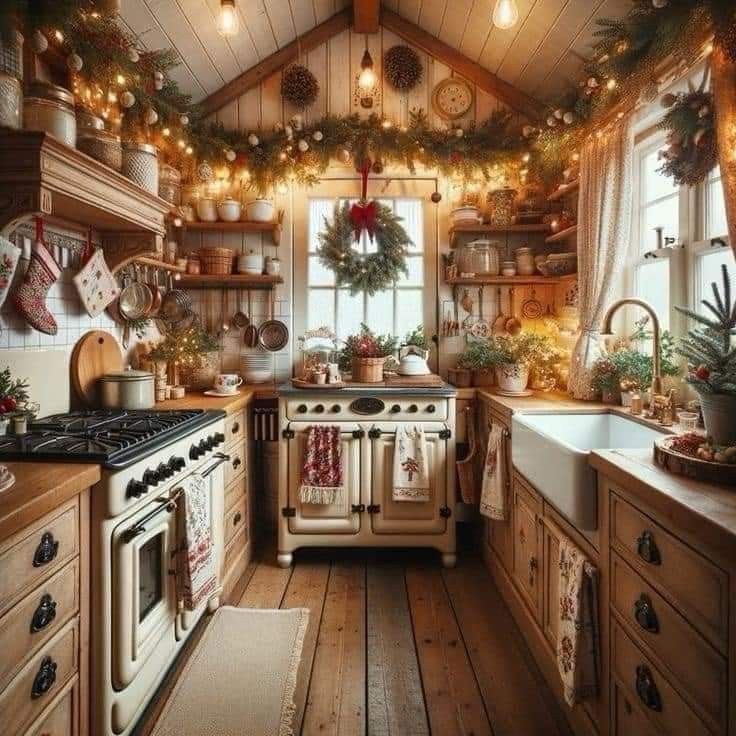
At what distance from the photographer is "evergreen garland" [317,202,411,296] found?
131 inches

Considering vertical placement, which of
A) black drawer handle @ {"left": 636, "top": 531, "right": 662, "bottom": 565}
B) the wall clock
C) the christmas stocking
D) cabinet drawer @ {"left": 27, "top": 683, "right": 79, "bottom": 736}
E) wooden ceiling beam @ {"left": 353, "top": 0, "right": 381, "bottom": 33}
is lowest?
cabinet drawer @ {"left": 27, "top": 683, "right": 79, "bottom": 736}

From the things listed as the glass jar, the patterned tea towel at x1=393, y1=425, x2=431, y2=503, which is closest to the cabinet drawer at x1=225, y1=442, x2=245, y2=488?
the patterned tea towel at x1=393, y1=425, x2=431, y2=503

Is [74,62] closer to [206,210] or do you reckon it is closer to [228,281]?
[206,210]

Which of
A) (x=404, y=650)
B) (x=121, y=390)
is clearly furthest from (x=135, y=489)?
(x=404, y=650)

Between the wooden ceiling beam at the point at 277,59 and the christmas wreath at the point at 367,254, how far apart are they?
1.00 m

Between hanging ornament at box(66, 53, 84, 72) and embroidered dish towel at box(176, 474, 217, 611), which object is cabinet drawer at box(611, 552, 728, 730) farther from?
hanging ornament at box(66, 53, 84, 72)

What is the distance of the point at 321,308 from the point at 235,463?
1.22 meters

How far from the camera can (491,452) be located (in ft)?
8.46

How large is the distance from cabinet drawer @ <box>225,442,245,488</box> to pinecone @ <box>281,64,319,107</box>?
7.22 ft

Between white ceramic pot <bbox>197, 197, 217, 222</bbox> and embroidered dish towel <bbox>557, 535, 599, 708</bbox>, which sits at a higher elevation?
white ceramic pot <bbox>197, 197, 217, 222</bbox>

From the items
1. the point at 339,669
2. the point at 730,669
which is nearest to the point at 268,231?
the point at 339,669

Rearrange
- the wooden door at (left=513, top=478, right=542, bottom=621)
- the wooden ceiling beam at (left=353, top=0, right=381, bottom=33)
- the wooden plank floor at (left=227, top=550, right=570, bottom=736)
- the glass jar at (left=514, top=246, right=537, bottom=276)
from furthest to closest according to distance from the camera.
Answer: the glass jar at (left=514, top=246, right=537, bottom=276) < the wooden ceiling beam at (left=353, top=0, right=381, bottom=33) < the wooden door at (left=513, top=478, right=542, bottom=621) < the wooden plank floor at (left=227, top=550, right=570, bottom=736)

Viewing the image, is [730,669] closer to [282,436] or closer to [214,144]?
[282,436]

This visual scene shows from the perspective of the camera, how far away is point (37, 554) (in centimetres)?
121
